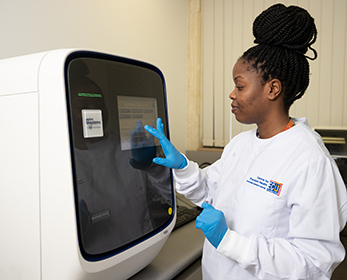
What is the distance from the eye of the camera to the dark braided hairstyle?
814 millimetres

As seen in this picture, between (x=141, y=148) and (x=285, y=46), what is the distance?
0.52 meters

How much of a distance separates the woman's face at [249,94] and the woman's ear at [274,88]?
0.04 ft

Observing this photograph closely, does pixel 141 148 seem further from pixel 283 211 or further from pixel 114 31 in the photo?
pixel 114 31

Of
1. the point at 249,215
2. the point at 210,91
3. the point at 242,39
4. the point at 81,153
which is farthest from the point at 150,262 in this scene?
the point at 242,39

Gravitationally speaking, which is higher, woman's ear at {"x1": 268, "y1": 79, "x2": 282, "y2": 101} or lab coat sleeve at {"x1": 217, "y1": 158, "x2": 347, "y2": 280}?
woman's ear at {"x1": 268, "y1": 79, "x2": 282, "y2": 101}

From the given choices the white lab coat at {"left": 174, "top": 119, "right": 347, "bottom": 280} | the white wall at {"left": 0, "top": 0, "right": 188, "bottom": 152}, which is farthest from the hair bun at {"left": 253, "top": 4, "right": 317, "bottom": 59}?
the white wall at {"left": 0, "top": 0, "right": 188, "bottom": 152}

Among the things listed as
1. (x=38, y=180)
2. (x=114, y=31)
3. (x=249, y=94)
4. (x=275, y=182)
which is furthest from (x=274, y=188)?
(x=114, y=31)

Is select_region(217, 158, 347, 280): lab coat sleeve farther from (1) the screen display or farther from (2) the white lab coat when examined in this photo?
(1) the screen display

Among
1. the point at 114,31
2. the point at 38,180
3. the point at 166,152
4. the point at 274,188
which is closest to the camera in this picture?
the point at 38,180

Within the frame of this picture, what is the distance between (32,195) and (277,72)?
736 millimetres

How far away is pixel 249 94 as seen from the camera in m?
0.85

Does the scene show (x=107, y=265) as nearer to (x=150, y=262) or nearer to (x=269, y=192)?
(x=150, y=262)

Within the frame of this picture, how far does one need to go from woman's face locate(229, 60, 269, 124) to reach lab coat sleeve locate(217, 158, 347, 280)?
0.74ft

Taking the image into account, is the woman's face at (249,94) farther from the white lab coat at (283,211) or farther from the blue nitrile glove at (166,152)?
the blue nitrile glove at (166,152)
